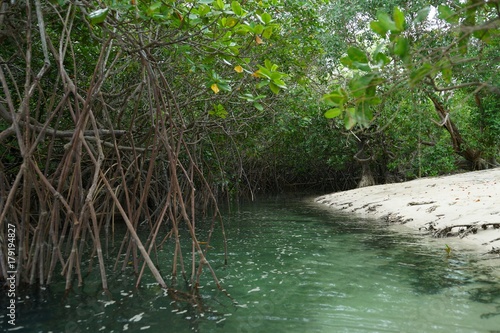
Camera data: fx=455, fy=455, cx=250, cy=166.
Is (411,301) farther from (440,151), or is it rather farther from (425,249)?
(440,151)

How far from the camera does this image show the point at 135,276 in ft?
14.9

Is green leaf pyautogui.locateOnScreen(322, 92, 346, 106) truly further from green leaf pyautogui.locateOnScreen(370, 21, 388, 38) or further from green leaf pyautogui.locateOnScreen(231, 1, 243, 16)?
green leaf pyautogui.locateOnScreen(231, 1, 243, 16)

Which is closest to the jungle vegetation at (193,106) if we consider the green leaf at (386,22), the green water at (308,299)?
the green leaf at (386,22)

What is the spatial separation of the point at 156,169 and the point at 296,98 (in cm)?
357

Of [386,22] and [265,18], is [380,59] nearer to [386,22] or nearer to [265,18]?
[386,22]

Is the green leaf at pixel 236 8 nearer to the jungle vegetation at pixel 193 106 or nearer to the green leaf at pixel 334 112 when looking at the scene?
the jungle vegetation at pixel 193 106

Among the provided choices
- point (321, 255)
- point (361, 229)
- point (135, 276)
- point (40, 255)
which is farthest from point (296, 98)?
point (40, 255)

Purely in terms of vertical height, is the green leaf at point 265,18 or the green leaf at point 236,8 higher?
the green leaf at point 236,8

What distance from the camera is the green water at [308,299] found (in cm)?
328

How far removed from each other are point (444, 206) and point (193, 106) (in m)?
4.89

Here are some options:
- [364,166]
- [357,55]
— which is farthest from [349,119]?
[364,166]

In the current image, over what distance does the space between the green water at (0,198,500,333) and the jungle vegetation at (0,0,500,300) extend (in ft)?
0.88

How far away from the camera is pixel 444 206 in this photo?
8.20 meters

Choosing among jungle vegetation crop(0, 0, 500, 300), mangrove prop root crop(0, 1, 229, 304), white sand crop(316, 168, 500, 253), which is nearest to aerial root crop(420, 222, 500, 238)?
white sand crop(316, 168, 500, 253)
